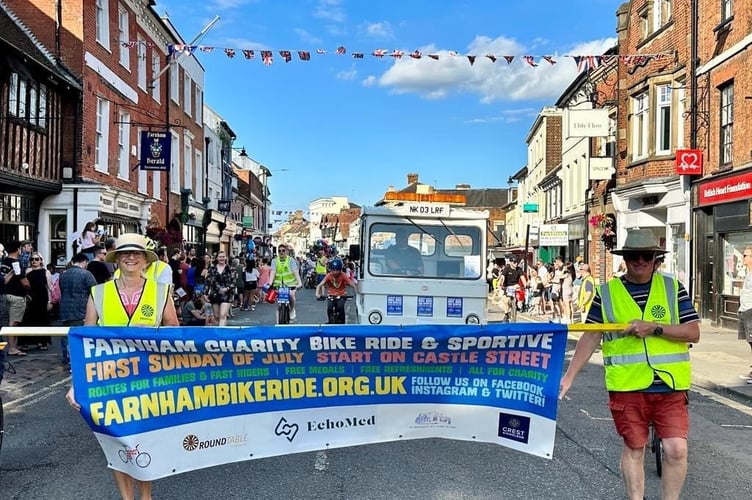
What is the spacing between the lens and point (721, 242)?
1703cm

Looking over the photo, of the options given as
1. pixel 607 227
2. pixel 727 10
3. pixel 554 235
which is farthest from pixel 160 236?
pixel 727 10

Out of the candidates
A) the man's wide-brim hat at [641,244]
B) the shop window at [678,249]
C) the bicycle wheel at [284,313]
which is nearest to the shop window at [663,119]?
the shop window at [678,249]

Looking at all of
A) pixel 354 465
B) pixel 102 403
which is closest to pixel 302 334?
pixel 102 403

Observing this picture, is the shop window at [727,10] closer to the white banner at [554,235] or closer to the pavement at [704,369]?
the pavement at [704,369]

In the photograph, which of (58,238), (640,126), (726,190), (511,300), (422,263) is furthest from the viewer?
(640,126)

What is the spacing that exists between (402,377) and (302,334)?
0.76 m

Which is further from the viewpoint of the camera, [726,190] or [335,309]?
[726,190]

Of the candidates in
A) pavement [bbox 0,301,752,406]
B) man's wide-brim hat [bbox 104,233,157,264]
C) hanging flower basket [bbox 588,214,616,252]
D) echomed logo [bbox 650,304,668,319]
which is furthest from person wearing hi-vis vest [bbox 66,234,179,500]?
hanging flower basket [bbox 588,214,616,252]

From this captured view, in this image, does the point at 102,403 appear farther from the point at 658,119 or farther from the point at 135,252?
the point at 658,119

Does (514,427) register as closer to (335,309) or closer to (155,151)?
(335,309)

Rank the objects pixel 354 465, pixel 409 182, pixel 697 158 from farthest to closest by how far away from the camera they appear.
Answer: pixel 409 182 < pixel 697 158 < pixel 354 465

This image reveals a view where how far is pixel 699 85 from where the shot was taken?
18047 millimetres

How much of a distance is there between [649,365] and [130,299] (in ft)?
11.1

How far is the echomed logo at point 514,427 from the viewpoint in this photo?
4.48m
